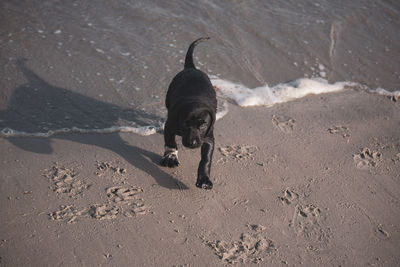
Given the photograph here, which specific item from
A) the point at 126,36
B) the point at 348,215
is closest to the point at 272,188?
the point at 348,215

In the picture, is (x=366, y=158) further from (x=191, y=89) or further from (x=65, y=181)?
(x=65, y=181)

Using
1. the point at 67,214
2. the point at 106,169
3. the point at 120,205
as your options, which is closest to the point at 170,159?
the point at 106,169

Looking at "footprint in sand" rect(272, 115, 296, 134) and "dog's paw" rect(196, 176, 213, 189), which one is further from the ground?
"dog's paw" rect(196, 176, 213, 189)

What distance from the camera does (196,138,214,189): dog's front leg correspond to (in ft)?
11.9

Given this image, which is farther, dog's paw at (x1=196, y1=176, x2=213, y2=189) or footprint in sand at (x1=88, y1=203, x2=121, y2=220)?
dog's paw at (x1=196, y1=176, x2=213, y2=189)

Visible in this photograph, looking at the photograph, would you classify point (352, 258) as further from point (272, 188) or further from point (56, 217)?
point (56, 217)

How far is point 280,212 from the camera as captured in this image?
3.52 m

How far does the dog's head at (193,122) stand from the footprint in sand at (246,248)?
2.66 ft

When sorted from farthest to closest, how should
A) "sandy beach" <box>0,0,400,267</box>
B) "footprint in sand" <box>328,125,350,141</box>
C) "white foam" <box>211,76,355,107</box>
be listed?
1. "white foam" <box>211,76,355,107</box>
2. "footprint in sand" <box>328,125,350,141</box>
3. "sandy beach" <box>0,0,400,267</box>

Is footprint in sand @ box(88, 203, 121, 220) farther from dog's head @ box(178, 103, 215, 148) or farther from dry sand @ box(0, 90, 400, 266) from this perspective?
dog's head @ box(178, 103, 215, 148)

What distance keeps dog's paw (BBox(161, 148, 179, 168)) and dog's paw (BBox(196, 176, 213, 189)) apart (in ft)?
1.19

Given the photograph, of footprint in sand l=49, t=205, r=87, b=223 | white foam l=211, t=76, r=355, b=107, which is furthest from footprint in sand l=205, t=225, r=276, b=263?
white foam l=211, t=76, r=355, b=107

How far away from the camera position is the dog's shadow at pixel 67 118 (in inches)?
156

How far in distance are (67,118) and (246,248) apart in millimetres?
2496
